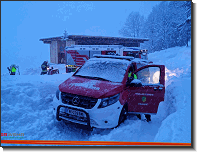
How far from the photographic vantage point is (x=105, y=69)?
4359mm

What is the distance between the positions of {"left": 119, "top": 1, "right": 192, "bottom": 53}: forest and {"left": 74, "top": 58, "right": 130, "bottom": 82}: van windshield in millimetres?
1650

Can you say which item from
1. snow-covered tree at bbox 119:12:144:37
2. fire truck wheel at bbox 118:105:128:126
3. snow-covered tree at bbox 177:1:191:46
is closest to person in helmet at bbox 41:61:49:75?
snow-covered tree at bbox 119:12:144:37

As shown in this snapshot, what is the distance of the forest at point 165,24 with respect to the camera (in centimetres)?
467

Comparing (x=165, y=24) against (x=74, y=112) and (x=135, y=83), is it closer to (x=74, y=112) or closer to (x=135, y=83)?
(x=135, y=83)

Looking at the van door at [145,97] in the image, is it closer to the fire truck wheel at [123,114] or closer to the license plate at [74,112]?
the fire truck wheel at [123,114]

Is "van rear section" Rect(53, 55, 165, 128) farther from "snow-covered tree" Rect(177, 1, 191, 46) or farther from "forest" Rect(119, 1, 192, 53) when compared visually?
"forest" Rect(119, 1, 192, 53)

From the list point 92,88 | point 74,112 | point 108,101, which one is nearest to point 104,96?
point 108,101

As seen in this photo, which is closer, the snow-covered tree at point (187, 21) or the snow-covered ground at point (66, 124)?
the snow-covered ground at point (66, 124)

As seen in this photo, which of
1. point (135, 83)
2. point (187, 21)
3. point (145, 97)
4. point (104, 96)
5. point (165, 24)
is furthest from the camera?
point (165, 24)

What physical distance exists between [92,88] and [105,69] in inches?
42.5

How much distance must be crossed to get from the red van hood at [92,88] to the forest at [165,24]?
255cm

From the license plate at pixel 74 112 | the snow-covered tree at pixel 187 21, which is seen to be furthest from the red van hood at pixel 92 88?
the snow-covered tree at pixel 187 21

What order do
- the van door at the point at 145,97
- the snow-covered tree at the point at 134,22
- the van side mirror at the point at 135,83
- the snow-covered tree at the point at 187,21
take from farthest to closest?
1. the snow-covered tree at the point at 134,22
2. the snow-covered tree at the point at 187,21
3. the van door at the point at 145,97
4. the van side mirror at the point at 135,83

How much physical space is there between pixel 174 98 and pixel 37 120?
13.1 feet
